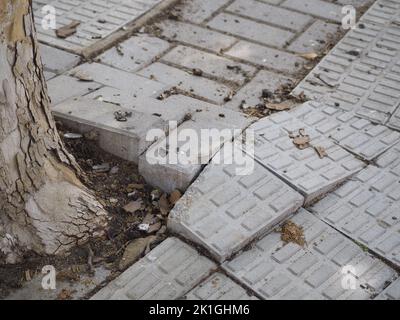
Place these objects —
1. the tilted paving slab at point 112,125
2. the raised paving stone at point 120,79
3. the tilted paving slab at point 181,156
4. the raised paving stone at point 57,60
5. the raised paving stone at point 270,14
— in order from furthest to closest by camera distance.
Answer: the raised paving stone at point 270,14 → the raised paving stone at point 57,60 → the raised paving stone at point 120,79 → the tilted paving slab at point 112,125 → the tilted paving slab at point 181,156

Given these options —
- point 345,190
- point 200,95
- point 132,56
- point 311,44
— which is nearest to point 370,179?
point 345,190

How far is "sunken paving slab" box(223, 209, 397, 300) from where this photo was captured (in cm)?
280

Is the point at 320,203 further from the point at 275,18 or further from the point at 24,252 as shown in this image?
the point at 275,18

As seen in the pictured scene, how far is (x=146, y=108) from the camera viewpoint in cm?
358

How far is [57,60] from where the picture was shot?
4.16 metres

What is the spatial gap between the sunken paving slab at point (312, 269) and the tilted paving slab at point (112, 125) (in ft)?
2.90

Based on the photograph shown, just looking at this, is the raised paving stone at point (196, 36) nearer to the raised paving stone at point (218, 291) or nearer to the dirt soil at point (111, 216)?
the dirt soil at point (111, 216)

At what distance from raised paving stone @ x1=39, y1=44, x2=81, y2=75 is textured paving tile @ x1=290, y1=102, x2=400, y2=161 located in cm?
162

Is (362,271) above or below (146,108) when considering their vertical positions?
below

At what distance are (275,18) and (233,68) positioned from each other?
0.90m

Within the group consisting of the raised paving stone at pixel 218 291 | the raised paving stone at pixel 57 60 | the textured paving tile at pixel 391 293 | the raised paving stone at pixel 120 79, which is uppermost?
the raised paving stone at pixel 57 60

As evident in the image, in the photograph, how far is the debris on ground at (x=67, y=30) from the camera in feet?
14.5

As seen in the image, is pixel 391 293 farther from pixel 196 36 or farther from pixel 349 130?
pixel 196 36

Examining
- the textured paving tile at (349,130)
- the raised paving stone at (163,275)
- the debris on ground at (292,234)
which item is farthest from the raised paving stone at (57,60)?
the debris on ground at (292,234)
